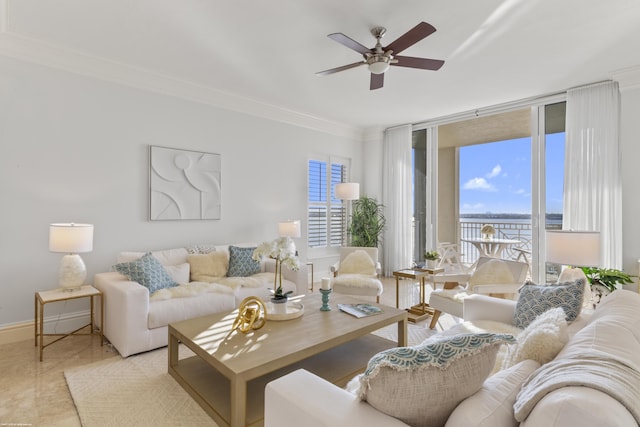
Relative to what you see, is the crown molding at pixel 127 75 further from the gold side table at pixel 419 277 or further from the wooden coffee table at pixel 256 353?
the gold side table at pixel 419 277

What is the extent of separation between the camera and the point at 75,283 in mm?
3041

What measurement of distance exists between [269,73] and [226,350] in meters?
3.11

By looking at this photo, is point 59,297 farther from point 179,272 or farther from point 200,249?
point 200,249

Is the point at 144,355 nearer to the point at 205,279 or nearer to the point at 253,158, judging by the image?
the point at 205,279

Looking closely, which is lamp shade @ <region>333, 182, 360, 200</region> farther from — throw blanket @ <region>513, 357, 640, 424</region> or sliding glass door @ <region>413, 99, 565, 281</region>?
throw blanket @ <region>513, 357, 640, 424</region>

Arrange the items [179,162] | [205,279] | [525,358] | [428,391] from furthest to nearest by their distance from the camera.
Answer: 1. [179,162]
2. [205,279]
3. [525,358]
4. [428,391]

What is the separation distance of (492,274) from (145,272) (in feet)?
11.2

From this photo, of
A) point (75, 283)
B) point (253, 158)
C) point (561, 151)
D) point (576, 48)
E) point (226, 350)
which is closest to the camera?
point (226, 350)

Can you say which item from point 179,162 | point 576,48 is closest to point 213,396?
point 179,162

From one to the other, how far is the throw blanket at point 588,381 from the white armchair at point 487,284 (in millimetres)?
2124

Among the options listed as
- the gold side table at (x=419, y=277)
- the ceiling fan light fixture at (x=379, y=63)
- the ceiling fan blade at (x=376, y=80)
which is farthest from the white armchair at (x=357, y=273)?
the ceiling fan light fixture at (x=379, y=63)

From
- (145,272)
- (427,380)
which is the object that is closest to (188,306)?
(145,272)

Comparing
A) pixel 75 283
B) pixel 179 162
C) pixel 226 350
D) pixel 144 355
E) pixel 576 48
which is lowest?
pixel 144 355

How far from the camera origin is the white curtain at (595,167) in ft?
13.0
